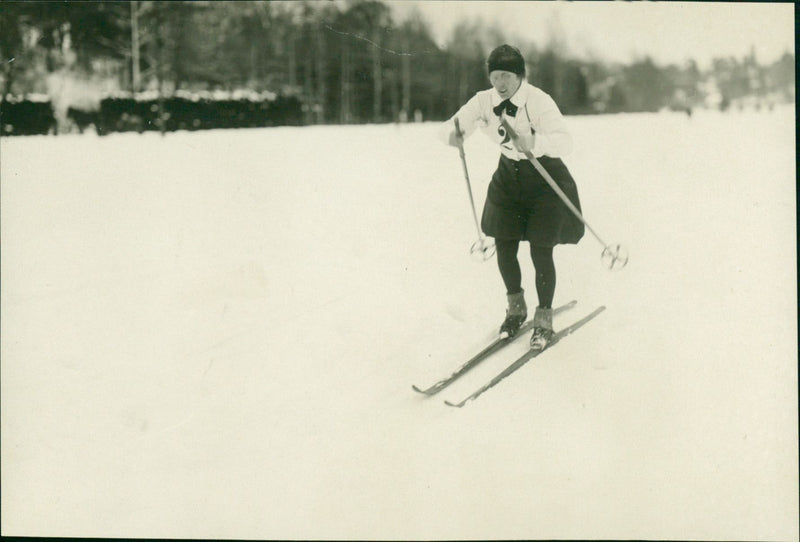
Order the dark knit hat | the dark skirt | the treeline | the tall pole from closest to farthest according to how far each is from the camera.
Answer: the dark knit hat, the dark skirt, the treeline, the tall pole

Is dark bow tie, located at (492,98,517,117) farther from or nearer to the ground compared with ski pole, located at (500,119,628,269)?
farther from the ground

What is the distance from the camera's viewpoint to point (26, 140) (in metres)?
2.84

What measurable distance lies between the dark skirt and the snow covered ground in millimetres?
85

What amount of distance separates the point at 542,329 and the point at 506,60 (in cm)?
100

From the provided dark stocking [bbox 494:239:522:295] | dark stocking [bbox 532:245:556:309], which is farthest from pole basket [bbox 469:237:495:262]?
dark stocking [bbox 532:245:556:309]

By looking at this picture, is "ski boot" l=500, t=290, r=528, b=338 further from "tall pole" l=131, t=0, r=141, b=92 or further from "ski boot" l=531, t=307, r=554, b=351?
"tall pole" l=131, t=0, r=141, b=92

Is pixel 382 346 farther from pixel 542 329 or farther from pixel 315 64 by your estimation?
pixel 315 64

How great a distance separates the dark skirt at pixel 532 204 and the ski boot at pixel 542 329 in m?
0.27

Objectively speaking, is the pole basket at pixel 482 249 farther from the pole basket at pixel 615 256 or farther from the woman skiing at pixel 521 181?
the pole basket at pixel 615 256

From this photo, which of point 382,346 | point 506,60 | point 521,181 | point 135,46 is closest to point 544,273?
point 521,181

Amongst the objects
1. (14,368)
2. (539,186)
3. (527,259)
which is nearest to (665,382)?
(527,259)

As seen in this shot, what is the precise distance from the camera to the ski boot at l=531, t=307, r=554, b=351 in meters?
2.61

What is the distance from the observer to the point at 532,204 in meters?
2.54

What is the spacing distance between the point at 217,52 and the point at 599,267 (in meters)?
1.80
